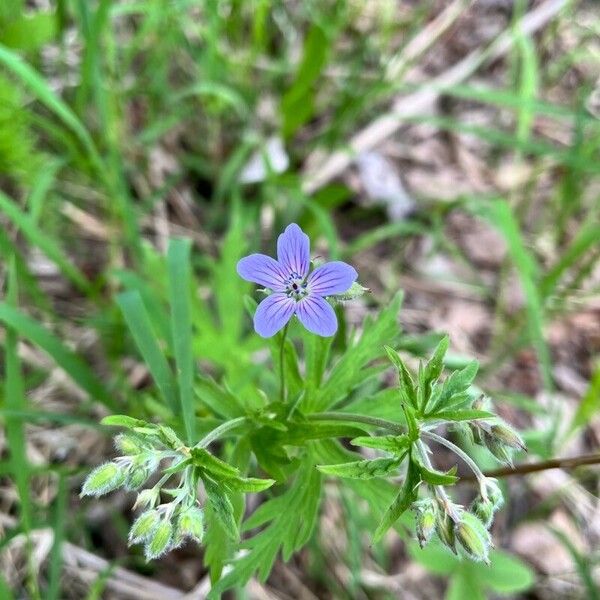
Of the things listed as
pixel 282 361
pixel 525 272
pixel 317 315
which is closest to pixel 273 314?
pixel 317 315

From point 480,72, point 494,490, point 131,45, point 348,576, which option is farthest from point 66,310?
point 480,72

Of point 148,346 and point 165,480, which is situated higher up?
point 148,346

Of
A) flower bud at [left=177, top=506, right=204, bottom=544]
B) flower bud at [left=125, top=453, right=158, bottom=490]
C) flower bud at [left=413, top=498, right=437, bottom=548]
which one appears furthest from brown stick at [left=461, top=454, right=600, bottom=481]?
flower bud at [left=125, top=453, right=158, bottom=490]

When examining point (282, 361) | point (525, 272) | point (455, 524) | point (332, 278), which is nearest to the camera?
point (455, 524)

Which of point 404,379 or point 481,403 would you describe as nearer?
point 404,379

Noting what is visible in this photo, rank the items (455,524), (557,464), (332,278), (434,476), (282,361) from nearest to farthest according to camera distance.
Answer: (434,476)
(455,524)
(332,278)
(282,361)
(557,464)

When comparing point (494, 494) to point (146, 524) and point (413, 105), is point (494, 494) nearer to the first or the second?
point (146, 524)
